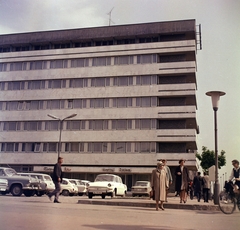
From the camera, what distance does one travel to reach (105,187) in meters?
22.5

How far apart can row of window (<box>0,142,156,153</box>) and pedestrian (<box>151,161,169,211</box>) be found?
123 ft

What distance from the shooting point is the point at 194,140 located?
49.0 meters

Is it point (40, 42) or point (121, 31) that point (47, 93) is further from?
point (121, 31)

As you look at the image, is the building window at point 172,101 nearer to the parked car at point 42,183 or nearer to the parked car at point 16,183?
the parked car at point 42,183

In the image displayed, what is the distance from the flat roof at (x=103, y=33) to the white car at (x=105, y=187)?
33064mm

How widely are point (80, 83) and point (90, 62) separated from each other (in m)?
3.22

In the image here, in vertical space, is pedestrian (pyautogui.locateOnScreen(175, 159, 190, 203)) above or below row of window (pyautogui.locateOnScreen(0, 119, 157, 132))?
below

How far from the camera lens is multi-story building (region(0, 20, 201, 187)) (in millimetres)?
50438

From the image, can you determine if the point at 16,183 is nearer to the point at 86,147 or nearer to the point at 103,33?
the point at 86,147

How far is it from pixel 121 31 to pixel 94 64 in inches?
232

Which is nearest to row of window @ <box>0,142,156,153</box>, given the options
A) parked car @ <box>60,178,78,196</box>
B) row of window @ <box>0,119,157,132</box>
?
row of window @ <box>0,119,157,132</box>

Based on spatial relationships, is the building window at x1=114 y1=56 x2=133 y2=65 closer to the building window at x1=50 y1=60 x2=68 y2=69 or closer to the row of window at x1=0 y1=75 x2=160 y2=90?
the row of window at x1=0 y1=75 x2=160 y2=90

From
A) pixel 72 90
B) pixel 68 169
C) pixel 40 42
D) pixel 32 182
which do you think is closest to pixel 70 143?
pixel 68 169

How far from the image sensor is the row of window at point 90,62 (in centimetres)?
5325
